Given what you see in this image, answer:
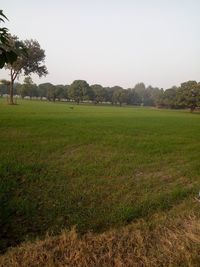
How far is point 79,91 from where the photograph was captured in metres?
113

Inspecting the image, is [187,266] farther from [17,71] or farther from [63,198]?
[17,71]

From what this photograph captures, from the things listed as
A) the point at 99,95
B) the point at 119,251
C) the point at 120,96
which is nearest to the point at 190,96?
the point at 99,95

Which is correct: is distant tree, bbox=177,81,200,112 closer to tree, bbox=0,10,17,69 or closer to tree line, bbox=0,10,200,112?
tree line, bbox=0,10,200,112

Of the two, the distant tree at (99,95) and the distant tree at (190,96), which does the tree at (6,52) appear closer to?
the distant tree at (190,96)

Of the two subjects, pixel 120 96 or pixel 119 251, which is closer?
pixel 119 251

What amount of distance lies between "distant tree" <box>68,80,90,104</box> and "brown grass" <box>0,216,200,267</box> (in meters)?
110

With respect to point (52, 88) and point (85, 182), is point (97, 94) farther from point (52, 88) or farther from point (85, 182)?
point (85, 182)

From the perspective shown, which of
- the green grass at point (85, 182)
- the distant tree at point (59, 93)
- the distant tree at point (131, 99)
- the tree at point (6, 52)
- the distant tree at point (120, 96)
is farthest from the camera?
the distant tree at point (131, 99)

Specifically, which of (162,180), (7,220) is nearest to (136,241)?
(7,220)

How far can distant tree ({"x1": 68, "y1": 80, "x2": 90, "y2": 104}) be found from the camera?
370 feet

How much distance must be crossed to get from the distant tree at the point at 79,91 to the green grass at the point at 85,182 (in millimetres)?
98813

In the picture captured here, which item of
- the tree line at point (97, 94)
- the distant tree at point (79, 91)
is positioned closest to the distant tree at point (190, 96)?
the tree line at point (97, 94)

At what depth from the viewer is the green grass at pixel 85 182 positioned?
707cm

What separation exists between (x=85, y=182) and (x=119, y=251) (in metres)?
5.29
